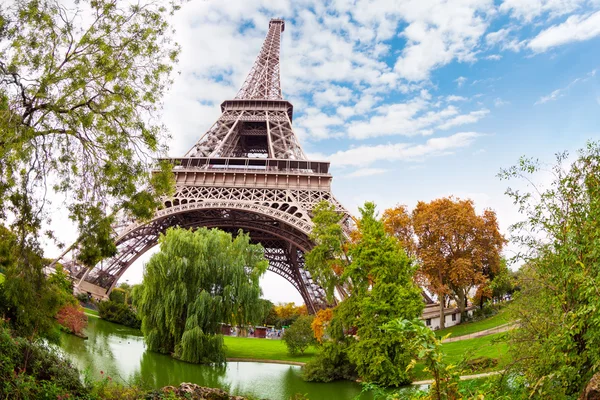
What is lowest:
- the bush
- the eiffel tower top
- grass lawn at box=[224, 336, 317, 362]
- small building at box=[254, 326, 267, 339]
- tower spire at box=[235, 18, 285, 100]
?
small building at box=[254, 326, 267, 339]

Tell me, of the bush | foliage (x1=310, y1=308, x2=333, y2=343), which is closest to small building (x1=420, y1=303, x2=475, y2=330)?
foliage (x1=310, y1=308, x2=333, y2=343)

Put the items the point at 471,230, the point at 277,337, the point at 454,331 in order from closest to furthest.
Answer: the point at 454,331 < the point at 471,230 < the point at 277,337

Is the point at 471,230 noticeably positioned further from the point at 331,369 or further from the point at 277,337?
the point at 277,337

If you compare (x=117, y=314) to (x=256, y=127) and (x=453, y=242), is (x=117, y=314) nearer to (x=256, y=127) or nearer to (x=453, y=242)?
(x=256, y=127)

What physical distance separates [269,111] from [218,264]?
2174 centimetres

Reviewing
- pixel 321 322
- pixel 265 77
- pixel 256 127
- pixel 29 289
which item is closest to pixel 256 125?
pixel 256 127

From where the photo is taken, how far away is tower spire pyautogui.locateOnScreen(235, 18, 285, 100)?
4075 centimetres

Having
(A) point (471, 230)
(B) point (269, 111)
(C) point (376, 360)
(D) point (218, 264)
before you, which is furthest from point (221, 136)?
(C) point (376, 360)

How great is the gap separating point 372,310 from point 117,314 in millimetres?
18381

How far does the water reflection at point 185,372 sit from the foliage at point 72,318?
499 millimetres

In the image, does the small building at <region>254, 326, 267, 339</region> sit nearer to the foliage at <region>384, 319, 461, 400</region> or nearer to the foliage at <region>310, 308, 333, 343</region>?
the foliage at <region>310, 308, 333, 343</region>

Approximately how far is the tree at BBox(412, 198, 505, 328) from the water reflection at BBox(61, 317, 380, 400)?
34.8 feet

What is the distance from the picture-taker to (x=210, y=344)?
16.8 metres

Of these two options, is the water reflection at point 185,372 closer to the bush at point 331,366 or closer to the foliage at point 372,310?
the bush at point 331,366
